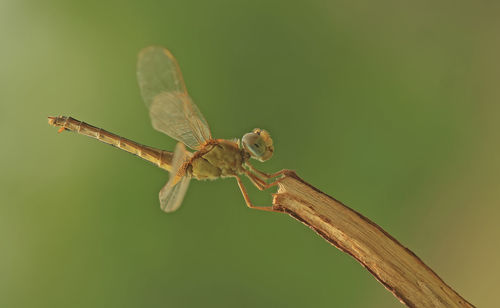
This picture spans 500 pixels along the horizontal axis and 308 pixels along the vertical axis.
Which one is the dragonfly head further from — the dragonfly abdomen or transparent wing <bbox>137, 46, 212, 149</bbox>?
the dragonfly abdomen

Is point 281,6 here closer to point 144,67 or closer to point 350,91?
point 350,91

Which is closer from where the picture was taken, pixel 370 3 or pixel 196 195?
pixel 196 195

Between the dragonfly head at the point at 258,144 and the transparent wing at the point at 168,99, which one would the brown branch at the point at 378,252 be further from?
the transparent wing at the point at 168,99

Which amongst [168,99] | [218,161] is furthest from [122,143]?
[218,161]

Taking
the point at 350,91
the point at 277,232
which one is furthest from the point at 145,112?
the point at 350,91

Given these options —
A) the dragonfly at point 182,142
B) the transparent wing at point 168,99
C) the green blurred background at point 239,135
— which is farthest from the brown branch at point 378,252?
the green blurred background at point 239,135

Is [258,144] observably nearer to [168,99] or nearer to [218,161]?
[218,161]

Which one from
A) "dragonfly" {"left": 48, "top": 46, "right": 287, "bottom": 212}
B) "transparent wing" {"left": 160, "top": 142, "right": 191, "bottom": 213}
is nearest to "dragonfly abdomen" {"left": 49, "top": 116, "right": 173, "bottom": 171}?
"dragonfly" {"left": 48, "top": 46, "right": 287, "bottom": 212}
